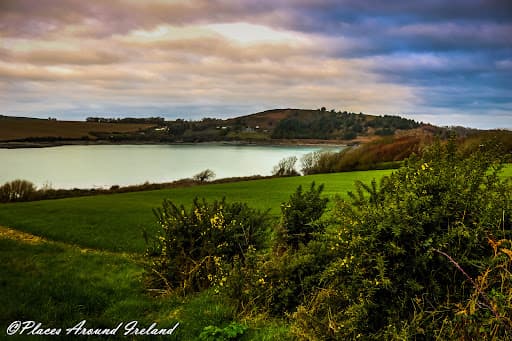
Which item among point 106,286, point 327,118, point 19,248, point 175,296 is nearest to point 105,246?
point 19,248

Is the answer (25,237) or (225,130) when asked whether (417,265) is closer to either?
(25,237)

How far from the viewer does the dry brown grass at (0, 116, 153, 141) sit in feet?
308

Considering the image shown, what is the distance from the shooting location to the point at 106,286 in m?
7.45

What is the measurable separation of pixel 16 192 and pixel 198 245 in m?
38.6

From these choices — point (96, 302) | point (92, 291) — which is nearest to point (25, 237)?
point (92, 291)

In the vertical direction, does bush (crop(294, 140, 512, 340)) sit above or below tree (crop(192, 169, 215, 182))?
above

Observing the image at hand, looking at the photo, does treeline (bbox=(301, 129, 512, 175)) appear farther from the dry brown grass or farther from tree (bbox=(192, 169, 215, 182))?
the dry brown grass

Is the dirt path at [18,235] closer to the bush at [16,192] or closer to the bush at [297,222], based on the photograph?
the bush at [297,222]

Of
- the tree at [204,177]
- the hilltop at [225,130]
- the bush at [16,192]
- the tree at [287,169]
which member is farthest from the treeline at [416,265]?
the hilltop at [225,130]

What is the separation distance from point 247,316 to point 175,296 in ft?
5.81

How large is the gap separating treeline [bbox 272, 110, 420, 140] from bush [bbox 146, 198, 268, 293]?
125719mm

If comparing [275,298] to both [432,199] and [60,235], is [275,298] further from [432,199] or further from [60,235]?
[60,235]

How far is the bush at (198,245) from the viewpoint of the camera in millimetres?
6930

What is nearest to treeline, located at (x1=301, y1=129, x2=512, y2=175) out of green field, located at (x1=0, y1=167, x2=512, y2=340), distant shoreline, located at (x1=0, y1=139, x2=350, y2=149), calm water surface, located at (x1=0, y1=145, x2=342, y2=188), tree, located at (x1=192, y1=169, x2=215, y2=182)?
tree, located at (x1=192, y1=169, x2=215, y2=182)
